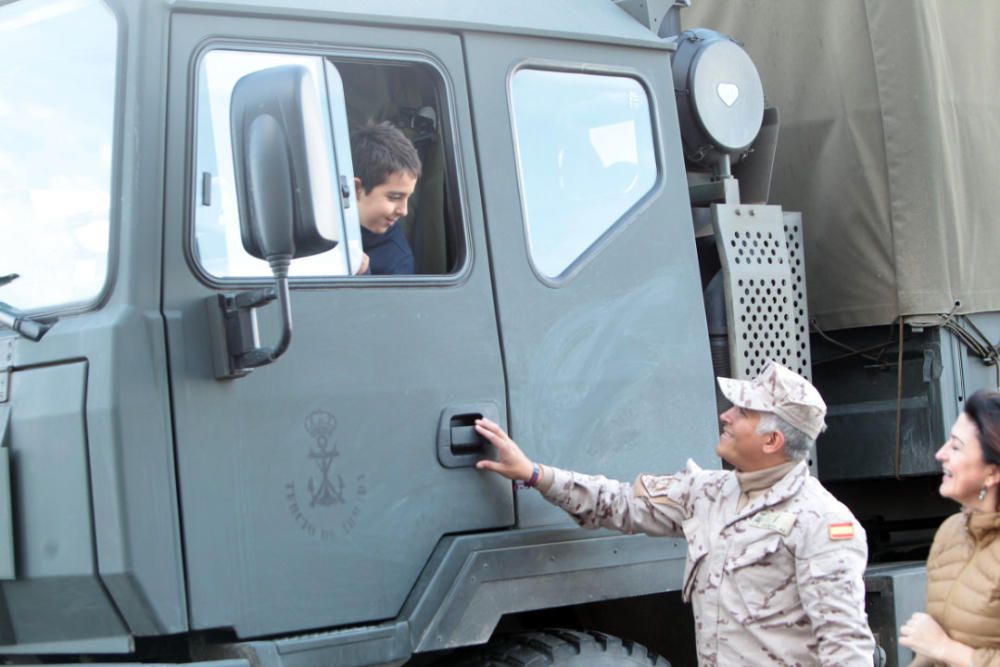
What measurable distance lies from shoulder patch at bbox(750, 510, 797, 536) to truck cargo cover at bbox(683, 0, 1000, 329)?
1305 mm

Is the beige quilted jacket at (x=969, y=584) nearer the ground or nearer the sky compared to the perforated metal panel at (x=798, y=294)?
nearer the ground

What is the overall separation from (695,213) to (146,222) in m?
1.75

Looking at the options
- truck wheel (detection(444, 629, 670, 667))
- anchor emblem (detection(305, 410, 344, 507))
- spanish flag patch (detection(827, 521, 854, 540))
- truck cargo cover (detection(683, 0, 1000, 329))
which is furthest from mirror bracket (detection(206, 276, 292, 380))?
truck cargo cover (detection(683, 0, 1000, 329))

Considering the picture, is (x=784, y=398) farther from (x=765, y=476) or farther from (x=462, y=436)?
(x=462, y=436)

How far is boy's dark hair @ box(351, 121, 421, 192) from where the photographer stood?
3396 millimetres

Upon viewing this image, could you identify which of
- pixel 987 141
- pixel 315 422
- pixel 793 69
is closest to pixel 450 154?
pixel 315 422

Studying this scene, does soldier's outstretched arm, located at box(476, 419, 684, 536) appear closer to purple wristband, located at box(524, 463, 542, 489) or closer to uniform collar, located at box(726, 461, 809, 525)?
purple wristband, located at box(524, 463, 542, 489)

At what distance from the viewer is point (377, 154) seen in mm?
3418

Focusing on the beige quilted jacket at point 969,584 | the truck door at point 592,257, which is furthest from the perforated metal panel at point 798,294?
the beige quilted jacket at point 969,584

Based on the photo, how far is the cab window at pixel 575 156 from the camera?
3.67m

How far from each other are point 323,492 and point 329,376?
0.27 meters

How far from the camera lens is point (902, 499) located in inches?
193

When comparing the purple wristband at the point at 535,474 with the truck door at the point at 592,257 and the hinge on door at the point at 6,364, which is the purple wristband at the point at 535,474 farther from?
the hinge on door at the point at 6,364

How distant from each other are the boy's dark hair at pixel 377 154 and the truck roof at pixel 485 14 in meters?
0.27
